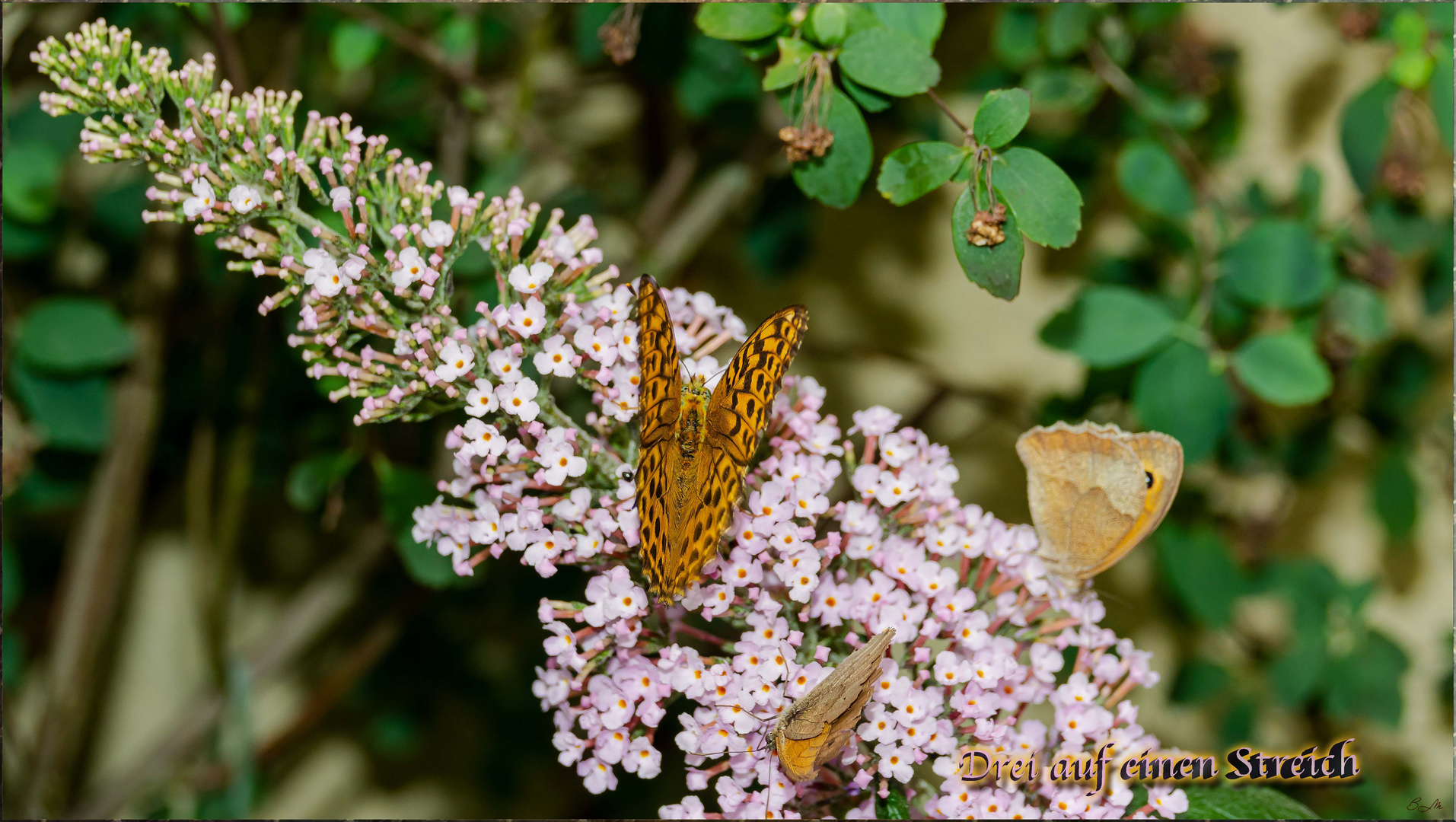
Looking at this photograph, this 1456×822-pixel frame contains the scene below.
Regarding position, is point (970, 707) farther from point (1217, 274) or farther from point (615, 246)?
point (615, 246)

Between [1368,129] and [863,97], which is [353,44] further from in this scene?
[1368,129]

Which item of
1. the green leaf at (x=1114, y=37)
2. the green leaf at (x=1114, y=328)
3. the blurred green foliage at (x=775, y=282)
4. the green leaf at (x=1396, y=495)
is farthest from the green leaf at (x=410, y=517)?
the green leaf at (x=1396, y=495)

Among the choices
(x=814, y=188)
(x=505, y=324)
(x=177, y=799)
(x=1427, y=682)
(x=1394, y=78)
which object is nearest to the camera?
(x=505, y=324)

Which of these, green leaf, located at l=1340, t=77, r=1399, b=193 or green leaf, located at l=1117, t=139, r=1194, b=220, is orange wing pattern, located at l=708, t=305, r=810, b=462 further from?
green leaf, located at l=1340, t=77, r=1399, b=193

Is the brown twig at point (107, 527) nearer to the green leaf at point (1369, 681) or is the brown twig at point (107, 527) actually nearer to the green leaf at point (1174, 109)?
the green leaf at point (1174, 109)

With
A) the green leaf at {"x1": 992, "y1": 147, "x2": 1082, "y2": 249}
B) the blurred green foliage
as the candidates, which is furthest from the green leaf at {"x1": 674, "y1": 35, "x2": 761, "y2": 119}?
the green leaf at {"x1": 992, "y1": 147, "x2": 1082, "y2": 249}

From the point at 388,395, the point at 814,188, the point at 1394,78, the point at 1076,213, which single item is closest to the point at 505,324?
the point at 388,395

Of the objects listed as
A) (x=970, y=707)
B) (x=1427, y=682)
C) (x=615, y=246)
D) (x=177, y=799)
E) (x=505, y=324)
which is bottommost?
(x=177, y=799)
